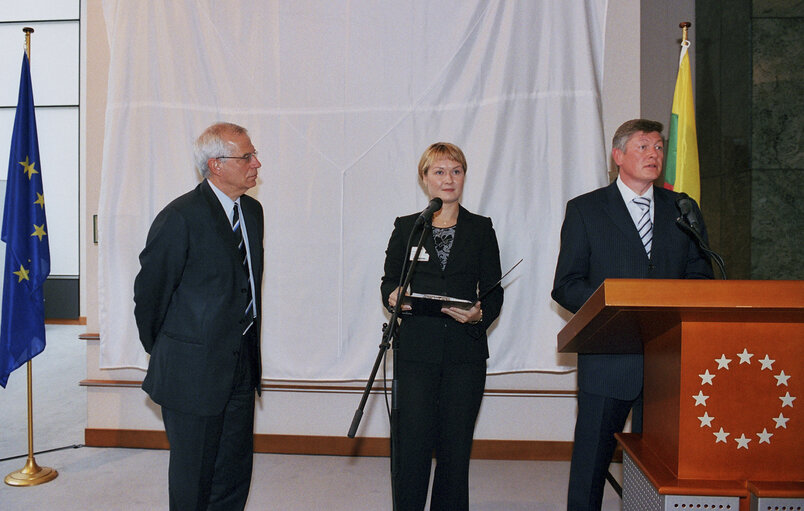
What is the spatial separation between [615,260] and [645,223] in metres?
0.18

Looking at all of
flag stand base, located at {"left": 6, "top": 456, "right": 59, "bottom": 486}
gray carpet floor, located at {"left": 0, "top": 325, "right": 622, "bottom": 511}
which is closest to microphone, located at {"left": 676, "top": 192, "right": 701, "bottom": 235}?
gray carpet floor, located at {"left": 0, "top": 325, "right": 622, "bottom": 511}

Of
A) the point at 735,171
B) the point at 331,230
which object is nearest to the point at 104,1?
the point at 331,230

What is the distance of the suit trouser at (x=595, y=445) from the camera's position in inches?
81.4

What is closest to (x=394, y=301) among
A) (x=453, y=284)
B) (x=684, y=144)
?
(x=453, y=284)

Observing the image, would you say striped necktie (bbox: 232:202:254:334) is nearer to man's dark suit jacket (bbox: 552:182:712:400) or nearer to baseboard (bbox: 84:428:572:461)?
man's dark suit jacket (bbox: 552:182:712:400)

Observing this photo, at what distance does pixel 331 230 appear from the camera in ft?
12.6

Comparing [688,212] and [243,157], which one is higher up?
[243,157]

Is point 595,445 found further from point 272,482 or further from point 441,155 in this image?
point 272,482

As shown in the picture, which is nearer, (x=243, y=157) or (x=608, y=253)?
(x=608, y=253)

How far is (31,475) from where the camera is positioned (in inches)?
141

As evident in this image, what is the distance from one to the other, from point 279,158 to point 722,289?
3005 millimetres

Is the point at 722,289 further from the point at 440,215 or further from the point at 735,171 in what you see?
the point at 735,171

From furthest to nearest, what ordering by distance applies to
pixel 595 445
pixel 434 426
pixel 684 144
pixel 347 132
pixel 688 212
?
pixel 347 132, pixel 684 144, pixel 434 426, pixel 595 445, pixel 688 212

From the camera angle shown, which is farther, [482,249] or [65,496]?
[65,496]
